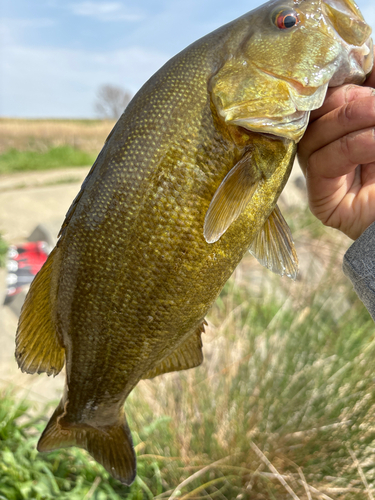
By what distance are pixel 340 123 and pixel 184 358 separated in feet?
3.43

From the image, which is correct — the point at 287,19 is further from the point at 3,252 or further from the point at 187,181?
the point at 3,252

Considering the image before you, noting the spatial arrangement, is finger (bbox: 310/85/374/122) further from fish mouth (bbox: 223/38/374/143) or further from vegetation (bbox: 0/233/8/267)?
vegetation (bbox: 0/233/8/267)

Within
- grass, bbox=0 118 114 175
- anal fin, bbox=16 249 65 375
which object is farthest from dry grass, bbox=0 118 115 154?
anal fin, bbox=16 249 65 375

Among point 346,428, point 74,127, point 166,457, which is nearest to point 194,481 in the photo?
point 166,457

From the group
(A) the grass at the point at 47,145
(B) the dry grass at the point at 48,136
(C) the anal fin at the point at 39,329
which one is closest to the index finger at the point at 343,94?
(C) the anal fin at the point at 39,329

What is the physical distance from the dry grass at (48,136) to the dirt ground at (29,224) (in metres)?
8.78

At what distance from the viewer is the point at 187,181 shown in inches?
48.8

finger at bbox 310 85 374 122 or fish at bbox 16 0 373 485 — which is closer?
fish at bbox 16 0 373 485

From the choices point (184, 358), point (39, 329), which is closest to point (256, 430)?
point (184, 358)

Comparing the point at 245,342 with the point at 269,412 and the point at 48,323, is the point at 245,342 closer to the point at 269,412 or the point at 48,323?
the point at 269,412

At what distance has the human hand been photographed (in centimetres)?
137

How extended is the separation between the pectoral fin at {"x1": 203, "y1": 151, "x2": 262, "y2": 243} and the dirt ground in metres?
3.17

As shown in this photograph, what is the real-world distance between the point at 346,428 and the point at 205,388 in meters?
1.03

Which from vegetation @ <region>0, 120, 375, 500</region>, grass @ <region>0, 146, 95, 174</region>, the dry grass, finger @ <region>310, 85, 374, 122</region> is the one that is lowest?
the dry grass
